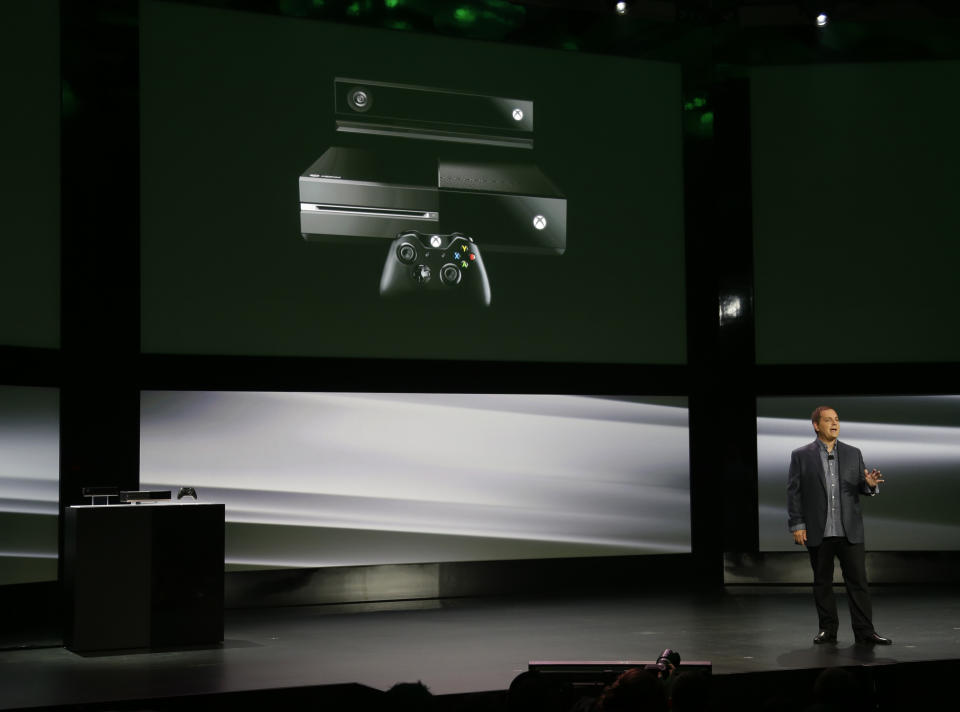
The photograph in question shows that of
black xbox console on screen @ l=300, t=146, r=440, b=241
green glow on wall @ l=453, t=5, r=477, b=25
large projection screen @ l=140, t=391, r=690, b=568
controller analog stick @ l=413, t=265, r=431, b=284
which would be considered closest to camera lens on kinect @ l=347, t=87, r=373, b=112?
black xbox console on screen @ l=300, t=146, r=440, b=241

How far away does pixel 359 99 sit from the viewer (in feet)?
25.3

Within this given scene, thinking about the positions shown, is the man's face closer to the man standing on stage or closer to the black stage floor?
the man standing on stage

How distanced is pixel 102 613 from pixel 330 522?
200cm

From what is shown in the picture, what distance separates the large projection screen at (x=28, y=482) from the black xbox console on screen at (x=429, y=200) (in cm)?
209

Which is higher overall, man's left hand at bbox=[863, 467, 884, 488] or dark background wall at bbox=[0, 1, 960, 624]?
dark background wall at bbox=[0, 1, 960, 624]

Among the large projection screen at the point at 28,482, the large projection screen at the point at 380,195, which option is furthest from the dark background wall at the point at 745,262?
the large projection screen at the point at 28,482

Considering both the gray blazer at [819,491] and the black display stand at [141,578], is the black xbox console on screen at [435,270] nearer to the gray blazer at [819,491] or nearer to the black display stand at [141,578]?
the black display stand at [141,578]

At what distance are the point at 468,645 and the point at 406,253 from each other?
295cm

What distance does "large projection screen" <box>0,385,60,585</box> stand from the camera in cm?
634

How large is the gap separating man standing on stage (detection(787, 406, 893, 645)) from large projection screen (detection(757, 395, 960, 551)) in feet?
8.30

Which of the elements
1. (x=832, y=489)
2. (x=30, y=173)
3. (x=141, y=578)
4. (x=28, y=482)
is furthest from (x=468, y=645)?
(x=30, y=173)

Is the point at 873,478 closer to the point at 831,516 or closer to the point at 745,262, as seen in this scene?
the point at 831,516

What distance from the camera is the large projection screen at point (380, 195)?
7.20 meters

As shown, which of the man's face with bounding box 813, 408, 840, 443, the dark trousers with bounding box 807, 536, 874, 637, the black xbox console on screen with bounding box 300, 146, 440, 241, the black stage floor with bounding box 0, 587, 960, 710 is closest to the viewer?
the black stage floor with bounding box 0, 587, 960, 710
